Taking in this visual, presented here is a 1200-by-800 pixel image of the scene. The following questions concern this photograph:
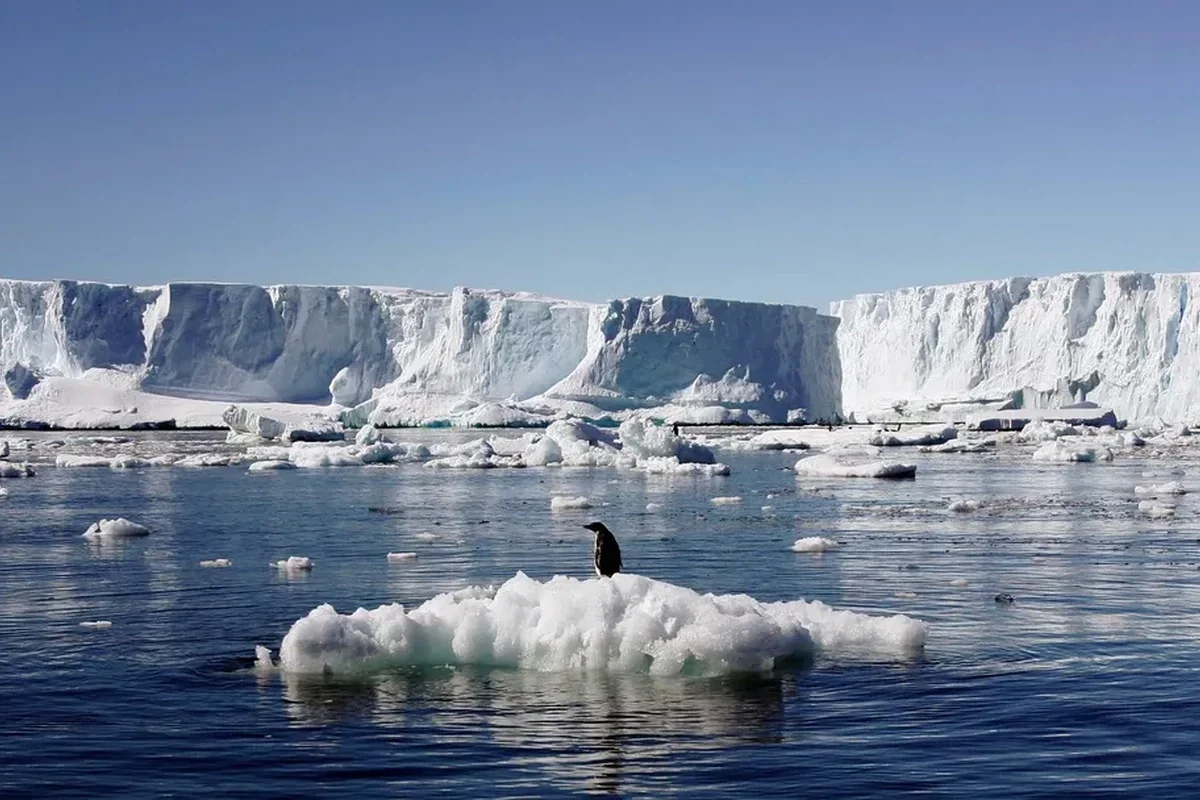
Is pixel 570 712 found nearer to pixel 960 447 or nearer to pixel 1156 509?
pixel 1156 509

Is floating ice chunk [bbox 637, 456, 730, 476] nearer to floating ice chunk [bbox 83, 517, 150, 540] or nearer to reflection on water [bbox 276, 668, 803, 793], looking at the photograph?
floating ice chunk [bbox 83, 517, 150, 540]

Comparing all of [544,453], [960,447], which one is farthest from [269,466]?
[960,447]

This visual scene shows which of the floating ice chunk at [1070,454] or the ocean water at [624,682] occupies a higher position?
the floating ice chunk at [1070,454]

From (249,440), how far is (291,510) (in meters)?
37.8

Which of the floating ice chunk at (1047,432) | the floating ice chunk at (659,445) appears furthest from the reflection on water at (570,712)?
the floating ice chunk at (1047,432)

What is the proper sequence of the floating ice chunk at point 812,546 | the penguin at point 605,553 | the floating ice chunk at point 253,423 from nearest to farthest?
the penguin at point 605,553 → the floating ice chunk at point 812,546 → the floating ice chunk at point 253,423

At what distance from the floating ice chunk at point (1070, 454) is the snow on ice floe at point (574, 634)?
112 ft

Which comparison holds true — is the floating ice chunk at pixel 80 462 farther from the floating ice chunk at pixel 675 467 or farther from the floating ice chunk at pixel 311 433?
the floating ice chunk at pixel 675 467

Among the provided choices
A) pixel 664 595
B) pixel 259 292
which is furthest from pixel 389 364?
pixel 664 595

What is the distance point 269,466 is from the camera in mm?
40312

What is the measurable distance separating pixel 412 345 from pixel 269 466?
173 ft

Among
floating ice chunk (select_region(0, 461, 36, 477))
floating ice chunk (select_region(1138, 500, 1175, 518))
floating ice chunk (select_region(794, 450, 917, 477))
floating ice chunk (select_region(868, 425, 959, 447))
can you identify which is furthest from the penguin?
floating ice chunk (select_region(868, 425, 959, 447))

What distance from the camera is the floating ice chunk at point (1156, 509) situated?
72.7 feet

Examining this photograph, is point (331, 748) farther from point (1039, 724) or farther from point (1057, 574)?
point (1057, 574)
